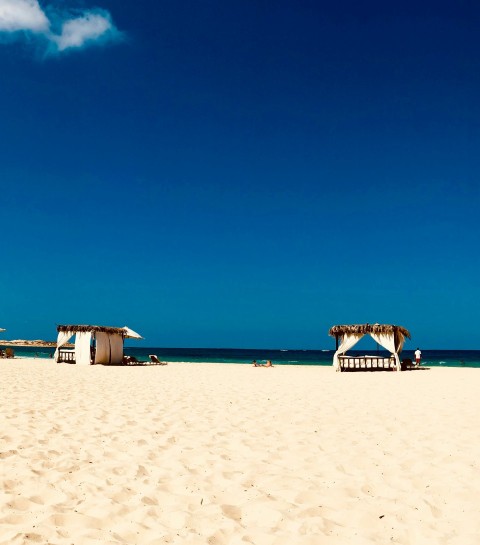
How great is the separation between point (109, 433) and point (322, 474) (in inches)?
126

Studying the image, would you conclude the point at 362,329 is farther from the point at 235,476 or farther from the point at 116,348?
the point at 235,476

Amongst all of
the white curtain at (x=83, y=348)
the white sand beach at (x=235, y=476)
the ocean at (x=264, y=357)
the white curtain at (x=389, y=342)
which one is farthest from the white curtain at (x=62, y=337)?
the ocean at (x=264, y=357)

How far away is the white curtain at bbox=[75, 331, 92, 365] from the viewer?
1043 inches

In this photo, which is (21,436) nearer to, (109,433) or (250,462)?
(109,433)

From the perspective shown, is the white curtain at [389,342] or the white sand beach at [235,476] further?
the white curtain at [389,342]

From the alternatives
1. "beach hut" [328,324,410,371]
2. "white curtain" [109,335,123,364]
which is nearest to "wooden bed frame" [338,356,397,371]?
"beach hut" [328,324,410,371]

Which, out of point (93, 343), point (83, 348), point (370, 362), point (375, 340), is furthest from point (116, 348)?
point (375, 340)

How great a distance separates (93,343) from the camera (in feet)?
90.1

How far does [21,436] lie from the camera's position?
600 centimetres

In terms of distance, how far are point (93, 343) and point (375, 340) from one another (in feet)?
53.5

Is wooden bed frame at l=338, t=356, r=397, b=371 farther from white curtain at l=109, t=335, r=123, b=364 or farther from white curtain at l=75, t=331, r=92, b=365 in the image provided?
white curtain at l=75, t=331, r=92, b=365

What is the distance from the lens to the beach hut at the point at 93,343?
26.6 metres

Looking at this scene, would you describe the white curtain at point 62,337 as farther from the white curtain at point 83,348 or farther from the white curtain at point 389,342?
the white curtain at point 389,342

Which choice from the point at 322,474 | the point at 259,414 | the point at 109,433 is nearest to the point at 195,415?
the point at 259,414
